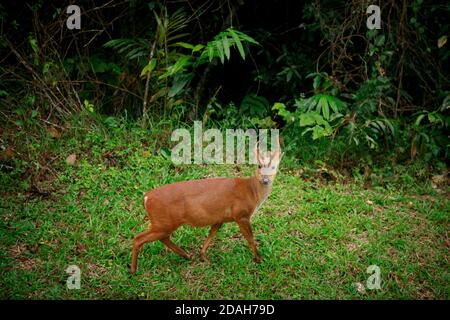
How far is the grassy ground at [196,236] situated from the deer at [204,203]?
349mm

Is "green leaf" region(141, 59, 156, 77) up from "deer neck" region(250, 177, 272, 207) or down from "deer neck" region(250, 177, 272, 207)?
up

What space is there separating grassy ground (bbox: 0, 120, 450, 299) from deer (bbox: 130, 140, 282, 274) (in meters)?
0.35

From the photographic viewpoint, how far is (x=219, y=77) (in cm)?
848

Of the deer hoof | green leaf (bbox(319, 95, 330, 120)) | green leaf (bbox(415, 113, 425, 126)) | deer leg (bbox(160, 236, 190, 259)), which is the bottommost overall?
the deer hoof

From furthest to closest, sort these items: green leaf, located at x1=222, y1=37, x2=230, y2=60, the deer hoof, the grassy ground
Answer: green leaf, located at x1=222, y1=37, x2=230, y2=60
the deer hoof
the grassy ground

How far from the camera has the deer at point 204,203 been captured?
4.50 metres

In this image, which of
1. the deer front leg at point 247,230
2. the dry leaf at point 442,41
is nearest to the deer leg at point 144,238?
the deer front leg at point 247,230

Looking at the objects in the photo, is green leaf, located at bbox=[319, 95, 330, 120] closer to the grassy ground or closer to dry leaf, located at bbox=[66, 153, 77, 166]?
the grassy ground

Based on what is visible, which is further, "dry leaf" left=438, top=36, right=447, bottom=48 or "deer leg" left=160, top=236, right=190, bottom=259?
"dry leaf" left=438, top=36, right=447, bottom=48

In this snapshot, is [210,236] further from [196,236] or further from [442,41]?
[442,41]

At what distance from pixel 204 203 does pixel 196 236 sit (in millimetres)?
992

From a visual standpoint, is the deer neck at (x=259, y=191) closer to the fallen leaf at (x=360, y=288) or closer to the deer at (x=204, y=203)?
the deer at (x=204, y=203)

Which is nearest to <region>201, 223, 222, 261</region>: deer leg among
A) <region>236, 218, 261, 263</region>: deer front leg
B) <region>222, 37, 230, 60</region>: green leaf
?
<region>236, 218, 261, 263</region>: deer front leg

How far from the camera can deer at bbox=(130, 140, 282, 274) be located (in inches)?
177
